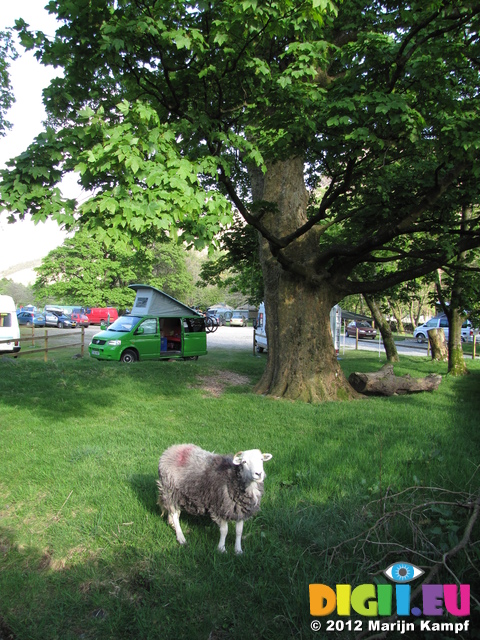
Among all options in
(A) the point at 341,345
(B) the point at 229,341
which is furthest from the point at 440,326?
(B) the point at 229,341

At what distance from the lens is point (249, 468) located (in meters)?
3.22

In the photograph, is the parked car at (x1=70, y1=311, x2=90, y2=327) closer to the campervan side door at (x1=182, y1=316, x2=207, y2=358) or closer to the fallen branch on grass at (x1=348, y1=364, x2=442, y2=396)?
the campervan side door at (x1=182, y1=316, x2=207, y2=358)

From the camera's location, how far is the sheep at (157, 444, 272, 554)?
3320 mm

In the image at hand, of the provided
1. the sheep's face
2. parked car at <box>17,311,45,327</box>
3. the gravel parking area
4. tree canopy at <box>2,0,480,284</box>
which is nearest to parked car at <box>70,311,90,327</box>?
parked car at <box>17,311,45,327</box>

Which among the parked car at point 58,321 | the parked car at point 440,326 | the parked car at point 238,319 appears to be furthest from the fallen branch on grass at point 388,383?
the parked car at point 238,319

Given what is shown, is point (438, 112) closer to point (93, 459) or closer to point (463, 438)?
point (463, 438)

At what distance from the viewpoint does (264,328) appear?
75.5 feet

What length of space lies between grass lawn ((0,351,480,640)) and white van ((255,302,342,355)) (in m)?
11.2

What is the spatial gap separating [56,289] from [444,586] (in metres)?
47.2

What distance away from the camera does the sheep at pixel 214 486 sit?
332 cm

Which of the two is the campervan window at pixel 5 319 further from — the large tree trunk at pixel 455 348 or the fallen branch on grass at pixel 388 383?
the large tree trunk at pixel 455 348

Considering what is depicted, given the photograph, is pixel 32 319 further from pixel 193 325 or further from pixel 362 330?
pixel 362 330

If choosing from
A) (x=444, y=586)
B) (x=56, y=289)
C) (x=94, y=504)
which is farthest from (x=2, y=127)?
(x=56, y=289)

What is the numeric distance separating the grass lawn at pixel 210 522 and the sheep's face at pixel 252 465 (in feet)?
2.19
